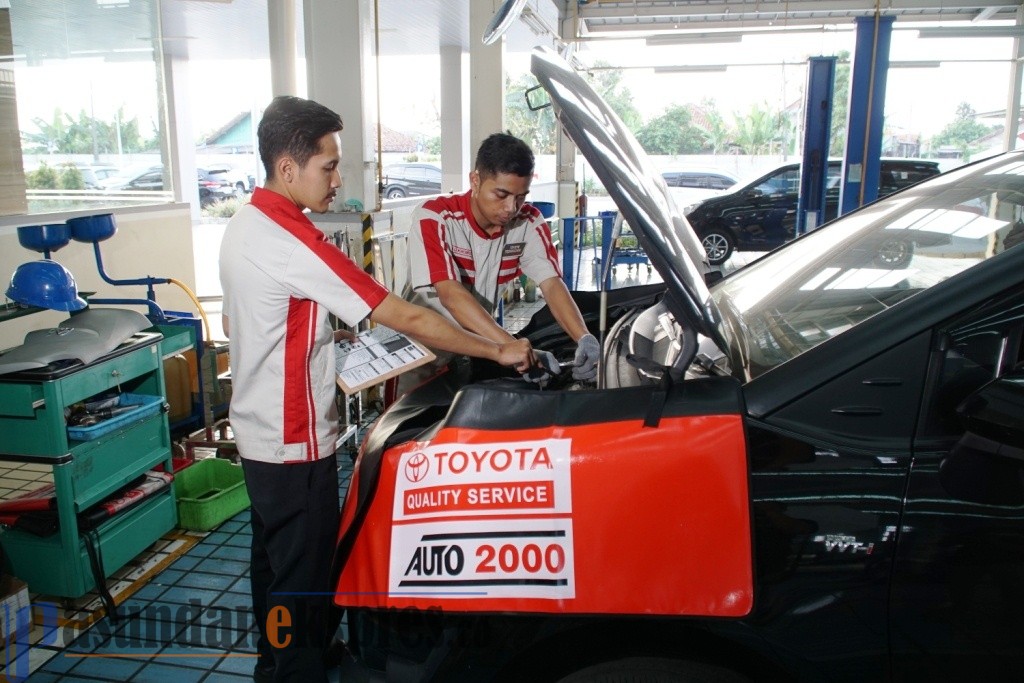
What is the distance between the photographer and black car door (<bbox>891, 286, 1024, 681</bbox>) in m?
1.38

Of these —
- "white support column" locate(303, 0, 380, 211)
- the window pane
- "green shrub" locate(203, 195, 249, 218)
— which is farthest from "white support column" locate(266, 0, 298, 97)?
"green shrub" locate(203, 195, 249, 218)

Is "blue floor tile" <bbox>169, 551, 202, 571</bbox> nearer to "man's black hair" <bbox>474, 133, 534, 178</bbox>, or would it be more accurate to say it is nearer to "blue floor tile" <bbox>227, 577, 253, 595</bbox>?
"blue floor tile" <bbox>227, 577, 253, 595</bbox>

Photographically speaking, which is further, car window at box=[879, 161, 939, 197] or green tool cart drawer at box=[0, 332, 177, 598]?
car window at box=[879, 161, 939, 197]

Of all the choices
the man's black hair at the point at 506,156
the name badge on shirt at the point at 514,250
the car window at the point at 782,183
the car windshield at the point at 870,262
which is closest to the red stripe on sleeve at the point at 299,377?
the man's black hair at the point at 506,156

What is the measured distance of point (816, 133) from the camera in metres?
6.69

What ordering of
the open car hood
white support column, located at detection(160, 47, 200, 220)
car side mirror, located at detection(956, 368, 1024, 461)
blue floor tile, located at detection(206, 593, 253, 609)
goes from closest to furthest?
1. car side mirror, located at detection(956, 368, 1024, 461)
2. the open car hood
3. blue floor tile, located at detection(206, 593, 253, 609)
4. white support column, located at detection(160, 47, 200, 220)

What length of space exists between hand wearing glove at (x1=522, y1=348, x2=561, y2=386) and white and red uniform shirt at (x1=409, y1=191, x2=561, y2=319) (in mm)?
749

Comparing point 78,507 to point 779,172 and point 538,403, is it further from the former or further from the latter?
point 779,172

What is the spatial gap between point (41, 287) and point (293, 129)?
1.87 metres

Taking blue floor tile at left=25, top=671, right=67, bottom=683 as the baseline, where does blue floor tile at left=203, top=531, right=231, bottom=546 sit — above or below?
above

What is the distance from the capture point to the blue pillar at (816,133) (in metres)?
6.57

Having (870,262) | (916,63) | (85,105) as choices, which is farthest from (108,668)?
(916,63)

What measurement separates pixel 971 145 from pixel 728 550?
24832 millimetres

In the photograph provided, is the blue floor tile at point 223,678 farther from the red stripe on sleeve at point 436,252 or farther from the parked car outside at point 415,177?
the parked car outside at point 415,177
